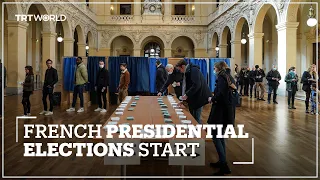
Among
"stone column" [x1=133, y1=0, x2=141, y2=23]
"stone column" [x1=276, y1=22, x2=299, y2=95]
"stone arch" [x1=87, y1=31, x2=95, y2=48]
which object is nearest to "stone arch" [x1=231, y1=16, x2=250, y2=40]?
"stone column" [x1=276, y1=22, x2=299, y2=95]

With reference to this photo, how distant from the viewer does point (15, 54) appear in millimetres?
13320

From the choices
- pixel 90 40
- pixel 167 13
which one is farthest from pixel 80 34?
pixel 167 13

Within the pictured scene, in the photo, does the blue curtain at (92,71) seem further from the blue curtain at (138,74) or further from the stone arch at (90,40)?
the stone arch at (90,40)

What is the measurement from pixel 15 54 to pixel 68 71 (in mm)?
3810

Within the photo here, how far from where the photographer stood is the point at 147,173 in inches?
151

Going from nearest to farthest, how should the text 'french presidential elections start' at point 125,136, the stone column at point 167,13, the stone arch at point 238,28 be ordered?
1. the text 'french presidential elections start' at point 125,136
2. the stone arch at point 238,28
3. the stone column at point 167,13

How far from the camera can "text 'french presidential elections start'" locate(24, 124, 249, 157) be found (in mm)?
2857

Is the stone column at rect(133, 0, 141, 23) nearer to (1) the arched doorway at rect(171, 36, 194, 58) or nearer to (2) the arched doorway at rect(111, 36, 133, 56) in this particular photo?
(2) the arched doorway at rect(111, 36, 133, 56)

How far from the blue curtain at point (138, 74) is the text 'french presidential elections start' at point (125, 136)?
16.7 feet

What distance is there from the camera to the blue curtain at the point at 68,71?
434 inches

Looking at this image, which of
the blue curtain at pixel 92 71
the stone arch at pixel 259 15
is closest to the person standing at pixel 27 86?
the blue curtain at pixel 92 71

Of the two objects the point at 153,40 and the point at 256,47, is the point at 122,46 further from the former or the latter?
the point at 256,47

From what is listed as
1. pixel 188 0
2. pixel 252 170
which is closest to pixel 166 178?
pixel 252 170

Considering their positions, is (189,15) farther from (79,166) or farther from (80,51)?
(79,166)
